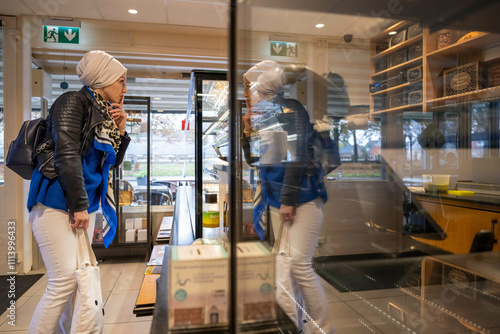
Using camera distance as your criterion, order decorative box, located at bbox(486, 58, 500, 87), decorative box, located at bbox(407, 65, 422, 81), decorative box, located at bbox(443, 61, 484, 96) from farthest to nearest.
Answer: decorative box, located at bbox(407, 65, 422, 81)
decorative box, located at bbox(443, 61, 484, 96)
decorative box, located at bbox(486, 58, 500, 87)

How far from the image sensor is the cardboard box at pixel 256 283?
22.4 inches

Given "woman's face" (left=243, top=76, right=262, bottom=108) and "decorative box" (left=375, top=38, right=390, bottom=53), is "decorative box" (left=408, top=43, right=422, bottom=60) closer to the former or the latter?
"decorative box" (left=375, top=38, right=390, bottom=53)

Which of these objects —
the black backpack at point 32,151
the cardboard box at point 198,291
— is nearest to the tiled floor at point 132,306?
the cardboard box at point 198,291

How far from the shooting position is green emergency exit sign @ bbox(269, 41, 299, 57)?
2.12 feet

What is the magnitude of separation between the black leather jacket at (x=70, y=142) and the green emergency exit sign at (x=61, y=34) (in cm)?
228

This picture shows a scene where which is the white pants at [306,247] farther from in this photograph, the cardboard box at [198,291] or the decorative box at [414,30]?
the decorative box at [414,30]

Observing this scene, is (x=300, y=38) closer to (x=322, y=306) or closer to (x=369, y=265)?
(x=322, y=306)

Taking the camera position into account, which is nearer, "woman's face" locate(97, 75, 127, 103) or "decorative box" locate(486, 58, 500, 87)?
"decorative box" locate(486, 58, 500, 87)

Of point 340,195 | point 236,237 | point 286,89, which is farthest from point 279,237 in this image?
point 340,195

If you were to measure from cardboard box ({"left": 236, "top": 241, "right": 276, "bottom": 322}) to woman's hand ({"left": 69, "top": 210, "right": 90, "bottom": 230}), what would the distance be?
1075mm

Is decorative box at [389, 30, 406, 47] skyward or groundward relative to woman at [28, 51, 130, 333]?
skyward

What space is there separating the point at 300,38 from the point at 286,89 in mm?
192

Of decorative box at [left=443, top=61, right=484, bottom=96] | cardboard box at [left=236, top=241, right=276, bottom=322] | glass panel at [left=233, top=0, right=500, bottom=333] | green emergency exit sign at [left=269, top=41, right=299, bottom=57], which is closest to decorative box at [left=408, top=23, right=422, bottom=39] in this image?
glass panel at [left=233, top=0, right=500, bottom=333]

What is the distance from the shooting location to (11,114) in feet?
9.93
